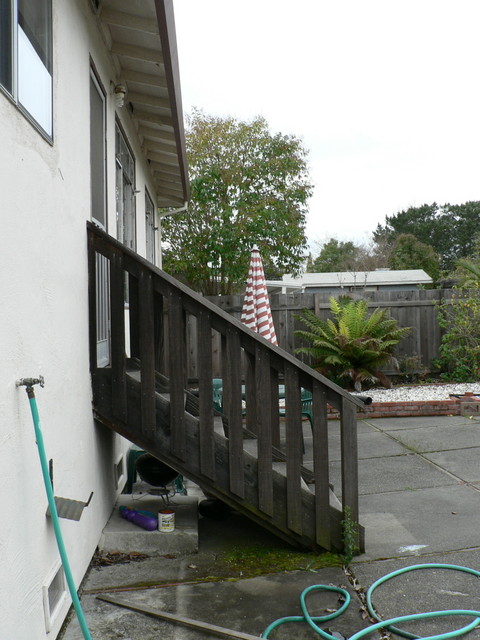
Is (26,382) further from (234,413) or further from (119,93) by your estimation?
(119,93)

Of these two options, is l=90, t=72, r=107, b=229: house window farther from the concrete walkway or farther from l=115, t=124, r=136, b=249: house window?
the concrete walkway

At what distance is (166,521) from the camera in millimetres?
4059

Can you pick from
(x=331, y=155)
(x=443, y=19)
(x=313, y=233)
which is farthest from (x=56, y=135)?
(x=331, y=155)

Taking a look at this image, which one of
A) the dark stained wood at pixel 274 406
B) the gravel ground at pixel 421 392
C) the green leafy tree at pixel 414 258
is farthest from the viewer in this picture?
the green leafy tree at pixel 414 258

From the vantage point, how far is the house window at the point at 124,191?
5809mm

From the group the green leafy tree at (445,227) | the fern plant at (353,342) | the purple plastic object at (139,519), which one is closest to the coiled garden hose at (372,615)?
the purple plastic object at (139,519)

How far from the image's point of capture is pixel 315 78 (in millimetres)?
17203

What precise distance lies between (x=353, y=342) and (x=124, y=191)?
5.24 m

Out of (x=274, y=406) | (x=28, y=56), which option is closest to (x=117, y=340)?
(x=274, y=406)

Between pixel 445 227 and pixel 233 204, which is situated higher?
pixel 445 227

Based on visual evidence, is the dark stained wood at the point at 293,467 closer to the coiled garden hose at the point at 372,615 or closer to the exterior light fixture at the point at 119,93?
the coiled garden hose at the point at 372,615

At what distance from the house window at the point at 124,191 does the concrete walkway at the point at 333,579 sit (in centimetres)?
306

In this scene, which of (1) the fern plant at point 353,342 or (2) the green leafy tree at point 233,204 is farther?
(2) the green leafy tree at point 233,204

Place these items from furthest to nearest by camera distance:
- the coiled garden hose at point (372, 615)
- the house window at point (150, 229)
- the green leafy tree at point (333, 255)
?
the green leafy tree at point (333, 255)
the house window at point (150, 229)
the coiled garden hose at point (372, 615)
